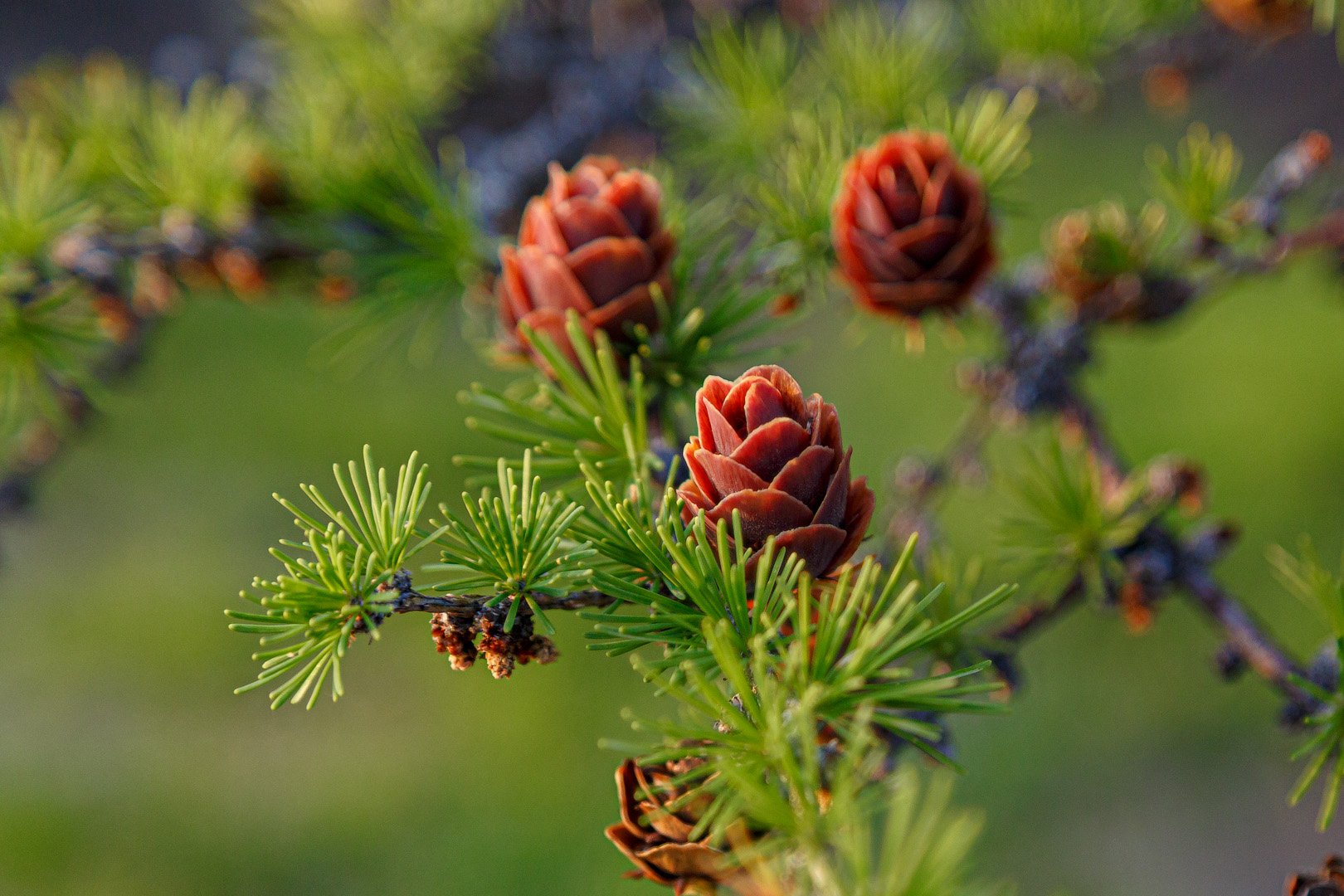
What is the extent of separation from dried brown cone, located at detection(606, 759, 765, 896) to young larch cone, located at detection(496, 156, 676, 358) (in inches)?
6.5

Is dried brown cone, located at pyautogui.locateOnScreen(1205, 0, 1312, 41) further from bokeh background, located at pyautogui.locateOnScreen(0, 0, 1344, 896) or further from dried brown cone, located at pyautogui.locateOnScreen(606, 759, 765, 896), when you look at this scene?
dried brown cone, located at pyautogui.locateOnScreen(606, 759, 765, 896)

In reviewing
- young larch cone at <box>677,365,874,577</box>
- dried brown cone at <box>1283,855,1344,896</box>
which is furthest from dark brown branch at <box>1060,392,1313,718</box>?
young larch cone at <box>677,365,874,577</box>

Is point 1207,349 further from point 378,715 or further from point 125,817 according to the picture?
point 125,817

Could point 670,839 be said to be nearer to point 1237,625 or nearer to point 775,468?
point 775,468

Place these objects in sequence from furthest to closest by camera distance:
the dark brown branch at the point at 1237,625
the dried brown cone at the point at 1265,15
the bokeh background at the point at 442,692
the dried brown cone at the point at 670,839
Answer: the bokeh background at the point at 442,692
the dried brown cone at the point at 1265,15
the dark brown branch at the point at 1237,625
the dried brown cone at the point at 670,839

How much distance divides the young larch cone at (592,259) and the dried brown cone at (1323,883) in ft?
0.93

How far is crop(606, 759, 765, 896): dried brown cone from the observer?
256 millimetres

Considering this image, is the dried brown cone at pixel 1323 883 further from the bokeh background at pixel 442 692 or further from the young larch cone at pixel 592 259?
the bokeh background at pixel 442 692

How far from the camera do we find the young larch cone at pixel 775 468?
0.88ft

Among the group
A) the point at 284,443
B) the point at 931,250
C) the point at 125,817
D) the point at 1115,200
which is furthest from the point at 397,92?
the point at 1115,200

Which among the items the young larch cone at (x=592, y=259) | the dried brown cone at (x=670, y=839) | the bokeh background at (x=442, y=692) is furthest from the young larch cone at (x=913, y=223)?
the bokeh background at (x=442, y=692)

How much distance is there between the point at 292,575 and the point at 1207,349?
124cm

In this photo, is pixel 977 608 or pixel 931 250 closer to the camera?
pixel 977 608

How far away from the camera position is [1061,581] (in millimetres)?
427
